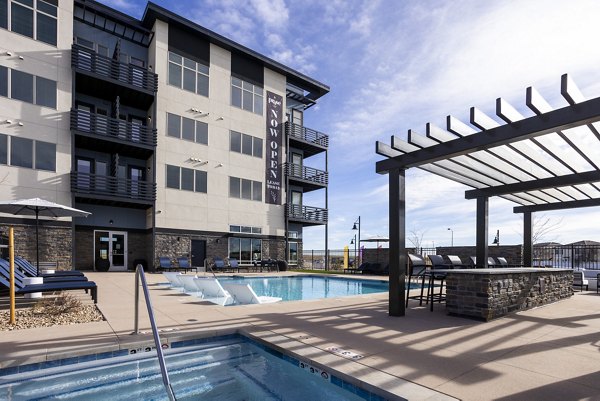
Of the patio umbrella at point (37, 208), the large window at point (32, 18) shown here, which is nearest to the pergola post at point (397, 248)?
the patio umbrella at point (37, 208)

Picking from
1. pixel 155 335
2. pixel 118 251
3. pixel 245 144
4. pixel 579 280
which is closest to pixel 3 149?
pixel 118 251

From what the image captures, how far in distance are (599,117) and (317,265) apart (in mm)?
24174

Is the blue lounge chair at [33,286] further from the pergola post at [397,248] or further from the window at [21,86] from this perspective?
the window at [21,86]

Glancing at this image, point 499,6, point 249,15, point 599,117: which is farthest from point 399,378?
point 249,15

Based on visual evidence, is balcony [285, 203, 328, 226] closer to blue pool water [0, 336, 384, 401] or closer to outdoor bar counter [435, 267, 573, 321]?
outdoor bar counter [435, 267, 573, 321]

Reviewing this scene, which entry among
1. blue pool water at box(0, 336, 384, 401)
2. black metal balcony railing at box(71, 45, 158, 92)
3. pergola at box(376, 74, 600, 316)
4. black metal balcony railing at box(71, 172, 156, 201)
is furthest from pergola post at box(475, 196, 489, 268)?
black metal balcony railing at box(71, 45, 158, 92)

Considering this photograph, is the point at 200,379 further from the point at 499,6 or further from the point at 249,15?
the point at 249,15

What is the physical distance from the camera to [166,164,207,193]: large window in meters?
19.4

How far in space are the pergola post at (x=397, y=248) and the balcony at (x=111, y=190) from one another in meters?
15.1

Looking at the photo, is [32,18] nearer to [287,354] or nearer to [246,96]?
[246,96]

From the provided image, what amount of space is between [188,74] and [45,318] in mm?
17445

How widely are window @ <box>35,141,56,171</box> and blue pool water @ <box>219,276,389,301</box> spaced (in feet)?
29.9

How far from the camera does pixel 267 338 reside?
15.1ft

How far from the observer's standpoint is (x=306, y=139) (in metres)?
25.9
